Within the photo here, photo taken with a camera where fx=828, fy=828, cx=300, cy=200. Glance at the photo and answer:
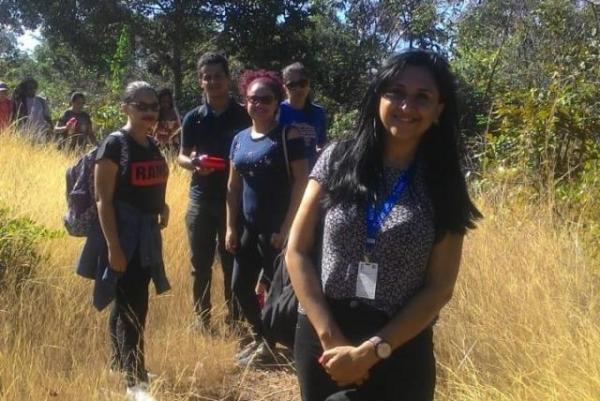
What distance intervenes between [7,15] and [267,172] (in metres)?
16.5

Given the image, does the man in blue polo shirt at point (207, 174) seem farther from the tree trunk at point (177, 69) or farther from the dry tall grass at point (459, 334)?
the tree trunk at point (177, 69)

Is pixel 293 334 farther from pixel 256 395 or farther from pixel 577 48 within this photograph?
pixel 577 48

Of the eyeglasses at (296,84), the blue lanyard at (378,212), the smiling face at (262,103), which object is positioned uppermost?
the eyeglasses at (296,84)

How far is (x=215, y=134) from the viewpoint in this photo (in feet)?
17.2

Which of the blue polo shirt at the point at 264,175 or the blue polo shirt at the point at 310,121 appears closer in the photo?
the blue polo shirt at the point at 264,175

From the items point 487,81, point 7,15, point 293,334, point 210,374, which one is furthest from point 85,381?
point 7,15

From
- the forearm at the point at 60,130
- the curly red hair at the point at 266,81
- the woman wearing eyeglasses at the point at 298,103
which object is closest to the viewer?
the curly red hair at the point at 266,81

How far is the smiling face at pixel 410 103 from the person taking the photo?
8.04 ft

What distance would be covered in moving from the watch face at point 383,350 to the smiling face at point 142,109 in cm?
221

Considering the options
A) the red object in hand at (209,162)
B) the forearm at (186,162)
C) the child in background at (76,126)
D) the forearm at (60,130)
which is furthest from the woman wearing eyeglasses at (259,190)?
the forearm at (60,130)

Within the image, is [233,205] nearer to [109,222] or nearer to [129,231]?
[129,231]

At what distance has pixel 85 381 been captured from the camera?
12.3 ft

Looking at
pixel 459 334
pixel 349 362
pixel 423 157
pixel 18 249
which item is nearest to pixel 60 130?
pixel 18 249

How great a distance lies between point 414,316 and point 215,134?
3081 mm
